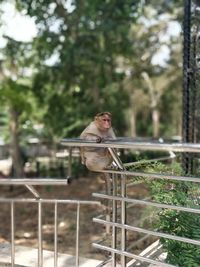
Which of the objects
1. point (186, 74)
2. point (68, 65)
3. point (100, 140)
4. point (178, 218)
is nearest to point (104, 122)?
point (100, 140)

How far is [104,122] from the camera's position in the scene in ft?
9.71

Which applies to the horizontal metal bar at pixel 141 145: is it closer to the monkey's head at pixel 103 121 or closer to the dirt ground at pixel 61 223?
the monkey's head at pixel 103 121

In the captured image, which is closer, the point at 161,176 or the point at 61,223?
the point at 161,176

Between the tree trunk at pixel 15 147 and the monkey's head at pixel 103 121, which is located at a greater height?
the monkey's head at pixel 103 121

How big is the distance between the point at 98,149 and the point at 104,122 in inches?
8.4

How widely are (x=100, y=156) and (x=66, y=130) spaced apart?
11286 mm

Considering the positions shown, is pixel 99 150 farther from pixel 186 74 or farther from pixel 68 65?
pixel 68 65

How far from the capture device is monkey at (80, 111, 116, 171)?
2.91 metres

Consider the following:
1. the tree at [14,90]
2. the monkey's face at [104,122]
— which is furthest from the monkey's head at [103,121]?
the tree at [14,90]

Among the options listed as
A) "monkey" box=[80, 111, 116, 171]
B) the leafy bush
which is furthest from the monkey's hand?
the leafy bush

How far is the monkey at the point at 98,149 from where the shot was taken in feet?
9.55

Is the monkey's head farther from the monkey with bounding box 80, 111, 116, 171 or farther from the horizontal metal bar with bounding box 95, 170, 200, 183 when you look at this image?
the horizontal metal bar with bounding box 95, 170, 200, 183

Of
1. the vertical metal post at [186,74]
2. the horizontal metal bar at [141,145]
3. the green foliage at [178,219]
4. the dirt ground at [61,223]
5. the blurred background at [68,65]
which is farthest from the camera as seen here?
the blurred background at [68,65]

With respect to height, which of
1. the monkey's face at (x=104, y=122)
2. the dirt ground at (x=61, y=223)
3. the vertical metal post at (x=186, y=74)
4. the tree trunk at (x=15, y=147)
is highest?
the vertical metal post at (x=186, y=74)
